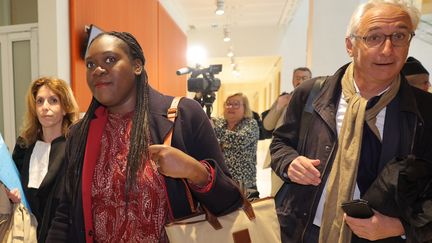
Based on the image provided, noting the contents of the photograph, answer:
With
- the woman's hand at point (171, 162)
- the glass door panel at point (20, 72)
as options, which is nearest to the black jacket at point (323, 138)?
the woman's hand at point (171, 162)

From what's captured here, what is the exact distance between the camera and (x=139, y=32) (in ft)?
14.8

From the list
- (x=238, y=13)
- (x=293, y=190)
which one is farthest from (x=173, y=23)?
(x=293, y=190)

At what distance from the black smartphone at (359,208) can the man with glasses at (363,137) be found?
0.01 m

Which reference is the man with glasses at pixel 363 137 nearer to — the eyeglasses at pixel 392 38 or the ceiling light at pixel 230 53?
the eyeglasses at pixel 392 38

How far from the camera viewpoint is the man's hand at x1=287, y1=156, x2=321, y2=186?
104 centimetres

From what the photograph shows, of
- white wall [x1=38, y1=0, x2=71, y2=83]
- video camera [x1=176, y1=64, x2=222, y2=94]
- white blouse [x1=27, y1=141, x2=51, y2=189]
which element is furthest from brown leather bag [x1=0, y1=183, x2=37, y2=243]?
white wall [x1=38, y1=0, x2=71, y2=83]

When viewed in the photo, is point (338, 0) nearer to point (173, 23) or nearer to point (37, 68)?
point (37, 68)

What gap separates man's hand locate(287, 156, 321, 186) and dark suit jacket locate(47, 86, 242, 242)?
222 millimetres

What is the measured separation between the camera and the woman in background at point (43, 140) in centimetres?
163

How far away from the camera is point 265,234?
0.98 m

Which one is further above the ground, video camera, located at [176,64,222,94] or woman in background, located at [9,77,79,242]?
video camera, located at [176,64,222,94]

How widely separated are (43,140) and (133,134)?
3.69 feet

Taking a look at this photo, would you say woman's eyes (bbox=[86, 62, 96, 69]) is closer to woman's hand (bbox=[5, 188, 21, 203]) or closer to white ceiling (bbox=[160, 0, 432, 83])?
woman's hand (bbox=[5, 188, 21, 203])

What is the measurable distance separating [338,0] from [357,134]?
7.08 feet
